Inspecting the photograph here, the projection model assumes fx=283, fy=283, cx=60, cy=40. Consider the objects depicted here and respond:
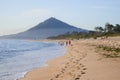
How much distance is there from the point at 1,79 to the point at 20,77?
1045mm

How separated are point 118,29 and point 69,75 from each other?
116642 millimetres

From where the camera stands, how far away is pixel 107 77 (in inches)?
492

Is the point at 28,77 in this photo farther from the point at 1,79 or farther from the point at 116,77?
the point at 116,77

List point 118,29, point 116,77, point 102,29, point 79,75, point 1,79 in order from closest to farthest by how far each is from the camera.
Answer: point 116,77 → point 79,75 → point 1,79 → point 118,29 → point 102,29

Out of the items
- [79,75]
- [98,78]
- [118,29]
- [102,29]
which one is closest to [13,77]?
[79,75]

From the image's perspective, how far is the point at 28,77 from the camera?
48.5ft

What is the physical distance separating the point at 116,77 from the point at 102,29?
437 feet

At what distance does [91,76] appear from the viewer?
12.9 metres

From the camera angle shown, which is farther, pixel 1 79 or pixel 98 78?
pixel 1 79

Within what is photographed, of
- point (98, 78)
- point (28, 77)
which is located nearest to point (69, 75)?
point (98, 78)

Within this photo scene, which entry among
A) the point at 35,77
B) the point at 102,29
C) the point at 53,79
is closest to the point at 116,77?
the point at 53,79

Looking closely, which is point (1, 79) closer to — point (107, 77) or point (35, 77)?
point (35, 77)

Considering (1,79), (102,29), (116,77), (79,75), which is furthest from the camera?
(102,29)

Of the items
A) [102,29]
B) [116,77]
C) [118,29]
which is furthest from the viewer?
[102,29]
